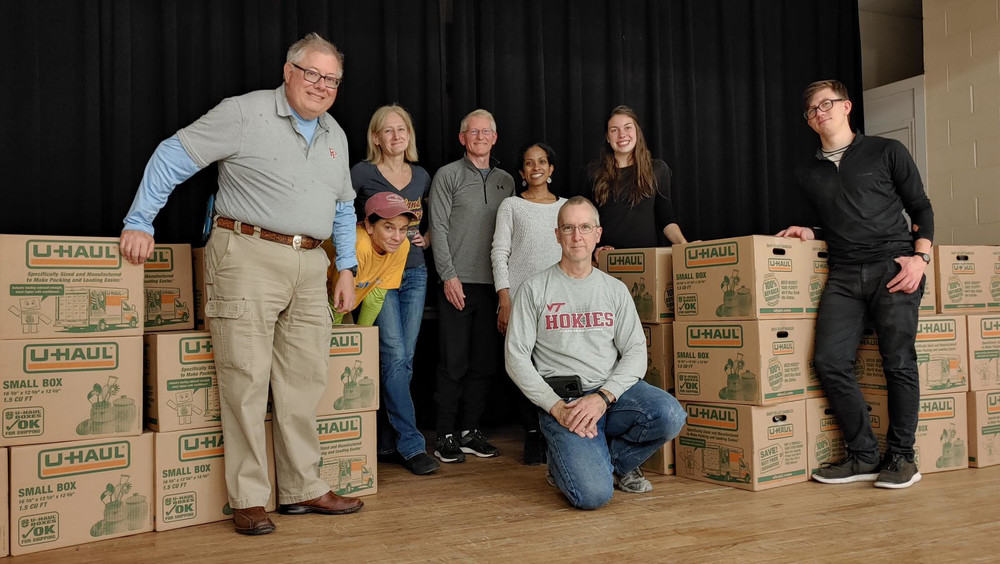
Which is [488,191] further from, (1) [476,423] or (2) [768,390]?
(2) [768,390]

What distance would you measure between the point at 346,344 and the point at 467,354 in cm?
79

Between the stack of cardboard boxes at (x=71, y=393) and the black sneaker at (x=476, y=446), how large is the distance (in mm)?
1400

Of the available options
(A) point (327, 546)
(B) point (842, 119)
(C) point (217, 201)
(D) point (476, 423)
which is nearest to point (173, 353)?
(C) point (217, 201)

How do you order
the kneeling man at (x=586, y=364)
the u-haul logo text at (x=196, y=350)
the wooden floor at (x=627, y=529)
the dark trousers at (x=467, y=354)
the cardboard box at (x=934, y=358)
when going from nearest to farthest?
the wooden floor at (x=627, y=529), the u-haul logo text at (x=196, y=350), the kneeling man at (x=586, y=364), the cardboard box at (x=934, y=358), the dark trousers at (x=467, y=354)

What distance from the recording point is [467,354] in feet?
10.8

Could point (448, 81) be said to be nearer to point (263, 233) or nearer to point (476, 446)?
point (476, 446)

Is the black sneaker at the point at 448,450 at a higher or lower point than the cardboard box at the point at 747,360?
lower

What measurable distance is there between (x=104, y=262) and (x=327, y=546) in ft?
3.32

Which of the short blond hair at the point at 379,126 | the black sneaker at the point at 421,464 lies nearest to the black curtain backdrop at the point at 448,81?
the short blond hair at the point at 379,126

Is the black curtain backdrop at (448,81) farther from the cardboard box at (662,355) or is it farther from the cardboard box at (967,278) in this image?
the cardboard box at (967,278)

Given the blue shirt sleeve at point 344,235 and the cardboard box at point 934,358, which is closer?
the blue shirt sleeve at point 344,235

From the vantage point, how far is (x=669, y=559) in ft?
6.26

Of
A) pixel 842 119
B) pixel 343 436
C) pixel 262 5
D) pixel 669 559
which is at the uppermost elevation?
pixel 262 5

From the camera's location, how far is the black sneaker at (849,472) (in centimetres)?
271
